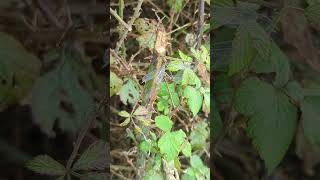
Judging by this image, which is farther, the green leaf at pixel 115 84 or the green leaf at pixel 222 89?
the green leaf at pixel 222 89

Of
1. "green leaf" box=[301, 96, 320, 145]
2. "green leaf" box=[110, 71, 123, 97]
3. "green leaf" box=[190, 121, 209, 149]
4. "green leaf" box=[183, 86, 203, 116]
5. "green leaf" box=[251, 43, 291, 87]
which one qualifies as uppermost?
"green leaf" box=[251, 43, 291, 87]

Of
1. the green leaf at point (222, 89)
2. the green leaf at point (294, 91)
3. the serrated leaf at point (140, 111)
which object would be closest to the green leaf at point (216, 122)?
the green leaf at point (222, 89)

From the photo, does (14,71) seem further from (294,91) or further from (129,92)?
(294,91)

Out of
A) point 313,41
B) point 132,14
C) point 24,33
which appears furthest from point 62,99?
point 313,41

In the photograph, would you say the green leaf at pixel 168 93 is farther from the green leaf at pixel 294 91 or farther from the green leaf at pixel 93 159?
the green leaf at pixel 294 91

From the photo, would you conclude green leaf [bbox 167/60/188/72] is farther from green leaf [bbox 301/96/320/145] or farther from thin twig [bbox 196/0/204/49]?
green leaf [bbox 301/96/320/145]

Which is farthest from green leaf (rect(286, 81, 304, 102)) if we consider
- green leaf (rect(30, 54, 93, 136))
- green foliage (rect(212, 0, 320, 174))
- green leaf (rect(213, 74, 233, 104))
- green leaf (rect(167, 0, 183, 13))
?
green leaf (rect(30, 54, 93, 136))

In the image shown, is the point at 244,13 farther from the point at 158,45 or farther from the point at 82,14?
the point at 82,14
